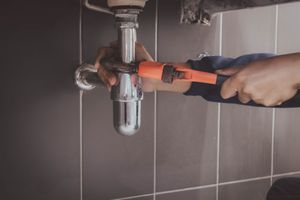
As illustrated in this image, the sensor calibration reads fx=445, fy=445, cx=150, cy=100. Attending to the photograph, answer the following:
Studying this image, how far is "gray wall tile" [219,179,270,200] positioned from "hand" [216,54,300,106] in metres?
0.55

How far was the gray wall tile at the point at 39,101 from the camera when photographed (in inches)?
32.6

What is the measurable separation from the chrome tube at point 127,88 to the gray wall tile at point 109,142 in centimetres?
21

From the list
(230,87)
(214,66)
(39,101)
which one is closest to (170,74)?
(230,87)

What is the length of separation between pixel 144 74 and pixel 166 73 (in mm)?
44

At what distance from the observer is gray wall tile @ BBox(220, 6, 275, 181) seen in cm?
108

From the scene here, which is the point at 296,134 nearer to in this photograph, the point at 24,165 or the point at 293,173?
the point at 293,173

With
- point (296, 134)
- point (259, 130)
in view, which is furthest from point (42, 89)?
point (296, 134)

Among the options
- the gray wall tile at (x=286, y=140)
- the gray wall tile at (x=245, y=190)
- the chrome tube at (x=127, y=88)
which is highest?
the chrome tube at (x=127, y=88)

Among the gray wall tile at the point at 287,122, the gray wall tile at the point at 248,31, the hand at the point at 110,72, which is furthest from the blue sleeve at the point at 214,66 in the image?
the gray wall tile at the point at 287,122

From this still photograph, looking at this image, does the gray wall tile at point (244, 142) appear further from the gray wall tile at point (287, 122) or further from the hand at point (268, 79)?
the hand at point (268, 79)

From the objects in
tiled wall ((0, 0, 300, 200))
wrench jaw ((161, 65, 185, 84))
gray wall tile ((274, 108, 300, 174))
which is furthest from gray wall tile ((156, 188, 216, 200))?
wrench jaw ((161, 65, 185, 84))

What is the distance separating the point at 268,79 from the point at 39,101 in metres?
0.46

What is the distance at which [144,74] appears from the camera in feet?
2.15

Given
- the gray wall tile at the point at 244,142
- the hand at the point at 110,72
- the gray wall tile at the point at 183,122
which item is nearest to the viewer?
the hand at the point at 110,72
